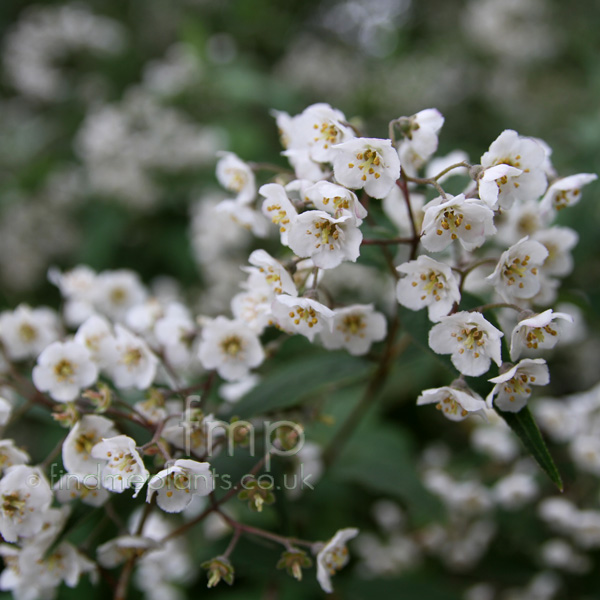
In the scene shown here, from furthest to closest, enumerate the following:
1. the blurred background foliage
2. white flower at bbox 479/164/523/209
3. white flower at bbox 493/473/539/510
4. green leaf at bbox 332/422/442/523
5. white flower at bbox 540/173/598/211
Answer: the blurred background foliage < white flower at bbox 493/473/539/510 < green leaf at bbox 332/422/442/523 < white flower at bbox 540/173/598/211 < white flower at bbox 479/164/523/209

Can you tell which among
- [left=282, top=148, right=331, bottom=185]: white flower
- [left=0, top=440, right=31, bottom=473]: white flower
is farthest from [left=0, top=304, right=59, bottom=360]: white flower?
[left=282, top=148, right=331, bottom=185]: white flower

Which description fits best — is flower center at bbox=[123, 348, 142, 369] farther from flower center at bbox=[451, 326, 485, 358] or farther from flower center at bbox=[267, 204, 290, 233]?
flower center at bbox=[451, 326, 485, 358]

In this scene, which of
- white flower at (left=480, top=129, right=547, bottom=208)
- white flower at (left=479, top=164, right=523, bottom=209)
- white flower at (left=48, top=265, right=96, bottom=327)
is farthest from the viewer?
white flower at (left=48, top=265, right=96, bottom=327)

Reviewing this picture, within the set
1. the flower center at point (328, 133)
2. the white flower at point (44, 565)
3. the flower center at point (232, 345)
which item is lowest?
the white flower at point (44, 565)

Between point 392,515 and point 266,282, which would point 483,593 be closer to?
point 392,515

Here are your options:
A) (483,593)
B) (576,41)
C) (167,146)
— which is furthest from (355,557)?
(576,41)

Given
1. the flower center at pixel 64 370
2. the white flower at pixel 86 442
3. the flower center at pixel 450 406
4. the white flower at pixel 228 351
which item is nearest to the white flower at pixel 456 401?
the flower center at pixel 450 406

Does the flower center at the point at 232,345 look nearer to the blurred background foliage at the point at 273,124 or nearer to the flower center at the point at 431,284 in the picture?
the blurred background foliage at the point at 273,124
